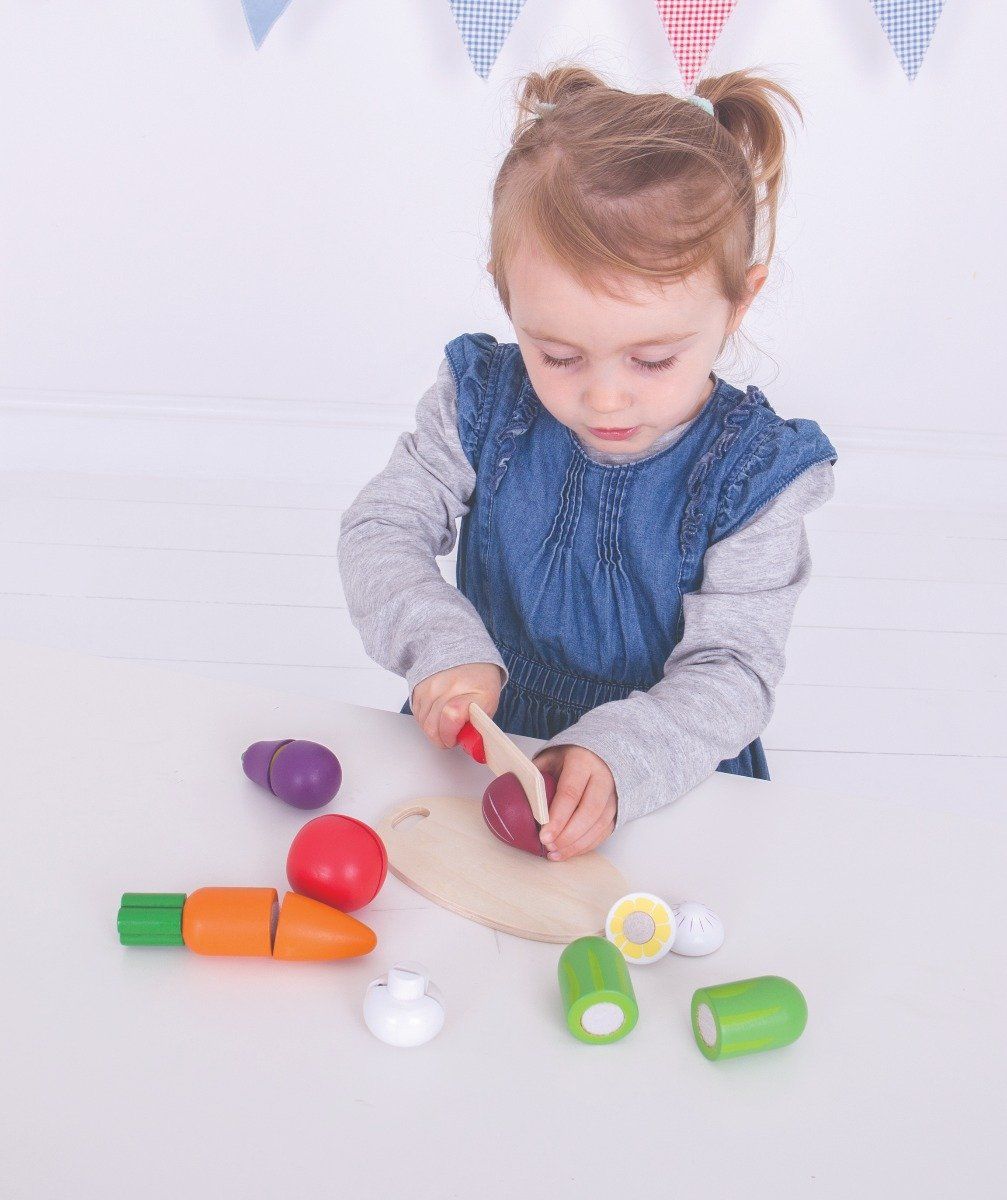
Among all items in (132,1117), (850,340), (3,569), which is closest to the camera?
(132,1117)

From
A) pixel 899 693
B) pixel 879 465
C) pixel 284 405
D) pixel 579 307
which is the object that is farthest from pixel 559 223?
pixel 879 465

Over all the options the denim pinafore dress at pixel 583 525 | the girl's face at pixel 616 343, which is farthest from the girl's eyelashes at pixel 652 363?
the denim pinafore dress at pixel 583 525

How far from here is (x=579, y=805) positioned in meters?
0.67

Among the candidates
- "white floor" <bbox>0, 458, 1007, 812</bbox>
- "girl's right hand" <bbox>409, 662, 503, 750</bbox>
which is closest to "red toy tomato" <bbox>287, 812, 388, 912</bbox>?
"girl's right hand" <bbox>409, 662, 503, 750</bbox>

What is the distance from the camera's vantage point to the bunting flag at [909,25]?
190cm

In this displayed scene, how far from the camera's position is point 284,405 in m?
2.31

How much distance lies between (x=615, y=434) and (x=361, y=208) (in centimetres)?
143

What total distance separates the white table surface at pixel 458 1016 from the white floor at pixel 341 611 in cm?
97

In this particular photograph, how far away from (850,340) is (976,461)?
37 cm

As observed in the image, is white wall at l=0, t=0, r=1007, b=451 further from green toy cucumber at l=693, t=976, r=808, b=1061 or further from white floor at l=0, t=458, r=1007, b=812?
green toy cucumber at l=693, t=976, r=808, b=1061

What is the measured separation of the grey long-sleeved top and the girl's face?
13 cm

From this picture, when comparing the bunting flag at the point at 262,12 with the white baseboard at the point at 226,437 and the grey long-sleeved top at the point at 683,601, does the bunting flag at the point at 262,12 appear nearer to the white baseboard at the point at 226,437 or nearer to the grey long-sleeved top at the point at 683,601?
the white baseboard at the point at 226,437

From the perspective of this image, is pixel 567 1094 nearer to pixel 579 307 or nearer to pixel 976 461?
pixel 579 307

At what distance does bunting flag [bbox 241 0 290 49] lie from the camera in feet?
6.35
